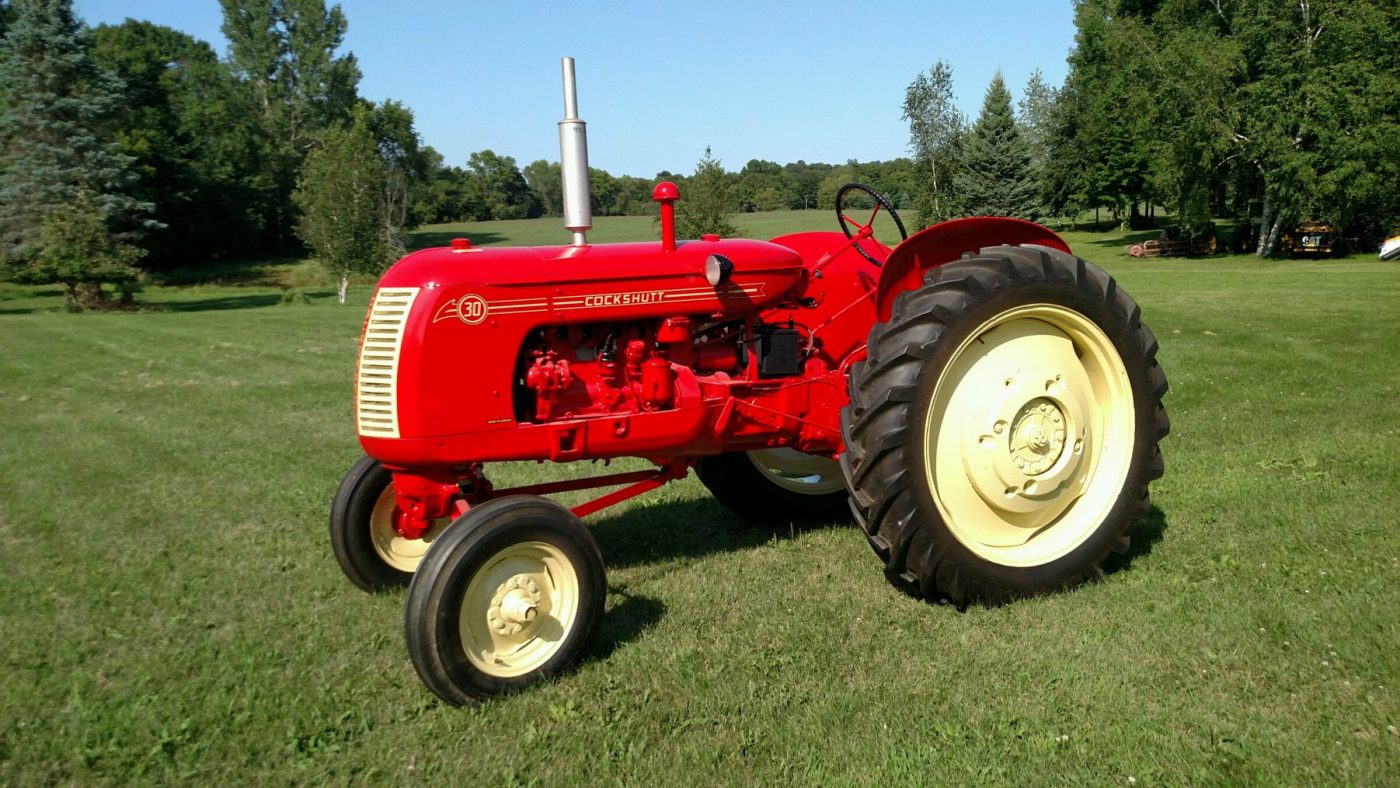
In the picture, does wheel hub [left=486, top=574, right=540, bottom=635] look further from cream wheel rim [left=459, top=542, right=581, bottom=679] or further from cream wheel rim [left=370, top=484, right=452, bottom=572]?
cream wheel rim [left=370, top=484, right=452, bottom=572]

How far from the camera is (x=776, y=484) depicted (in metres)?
5.58

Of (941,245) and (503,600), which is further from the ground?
(941,245)

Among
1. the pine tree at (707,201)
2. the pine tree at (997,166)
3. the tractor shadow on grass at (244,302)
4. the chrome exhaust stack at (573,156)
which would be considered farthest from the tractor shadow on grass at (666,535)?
the pine tree at (997,166)

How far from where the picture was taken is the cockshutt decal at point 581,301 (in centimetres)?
387

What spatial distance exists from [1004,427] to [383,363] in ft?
8.52

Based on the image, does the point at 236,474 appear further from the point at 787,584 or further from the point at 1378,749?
the point at 1378,749

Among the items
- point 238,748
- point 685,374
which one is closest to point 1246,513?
point 685,374

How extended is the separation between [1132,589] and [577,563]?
2463 millimetres

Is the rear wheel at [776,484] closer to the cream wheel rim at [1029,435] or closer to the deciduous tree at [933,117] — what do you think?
the cream wheel rim at [1029,435]

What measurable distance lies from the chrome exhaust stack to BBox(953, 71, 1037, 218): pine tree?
4036 centimetres

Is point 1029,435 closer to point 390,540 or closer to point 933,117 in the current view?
point 390,540

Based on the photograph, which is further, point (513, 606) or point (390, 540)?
point (390, 540)

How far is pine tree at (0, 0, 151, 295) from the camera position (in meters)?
30.9

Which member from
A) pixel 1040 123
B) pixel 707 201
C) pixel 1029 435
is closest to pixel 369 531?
pixel 1029 435
